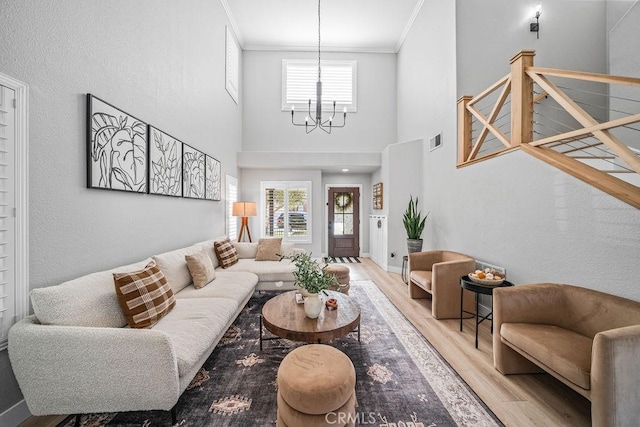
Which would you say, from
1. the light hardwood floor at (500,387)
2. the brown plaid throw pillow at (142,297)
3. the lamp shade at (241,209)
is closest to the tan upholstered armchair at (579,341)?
the light hardwood floor at (500,387)

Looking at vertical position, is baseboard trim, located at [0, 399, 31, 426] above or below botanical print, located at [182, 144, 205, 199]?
below

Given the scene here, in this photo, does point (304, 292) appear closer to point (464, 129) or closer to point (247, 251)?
point (247, 251)

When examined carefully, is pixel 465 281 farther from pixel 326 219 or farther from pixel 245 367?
pixel 326 219

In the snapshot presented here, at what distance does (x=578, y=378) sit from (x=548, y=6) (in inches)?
209

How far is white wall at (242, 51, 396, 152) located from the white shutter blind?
516 cm

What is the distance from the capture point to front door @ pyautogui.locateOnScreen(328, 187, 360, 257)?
7.32 metres

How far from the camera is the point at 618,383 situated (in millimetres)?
1338

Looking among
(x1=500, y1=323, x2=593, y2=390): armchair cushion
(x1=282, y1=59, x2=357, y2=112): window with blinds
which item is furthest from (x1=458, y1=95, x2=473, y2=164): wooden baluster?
(x1=282, y1=59, x2=357, y2=112): window with blinds

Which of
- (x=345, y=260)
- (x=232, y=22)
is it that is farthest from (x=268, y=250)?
(x=232, y=22)

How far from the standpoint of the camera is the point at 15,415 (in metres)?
1.48

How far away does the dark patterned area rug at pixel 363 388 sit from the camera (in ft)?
5.30

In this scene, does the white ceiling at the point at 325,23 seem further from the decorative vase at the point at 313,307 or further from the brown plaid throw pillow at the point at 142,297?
the decorative vase at the point at 313,307

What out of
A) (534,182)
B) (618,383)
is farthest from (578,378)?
(534,182)

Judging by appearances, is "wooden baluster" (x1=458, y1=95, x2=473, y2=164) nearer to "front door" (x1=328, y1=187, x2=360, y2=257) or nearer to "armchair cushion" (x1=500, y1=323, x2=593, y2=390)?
"armchair cushion" (x1=500, y1=323, x2=593, y2=390)
